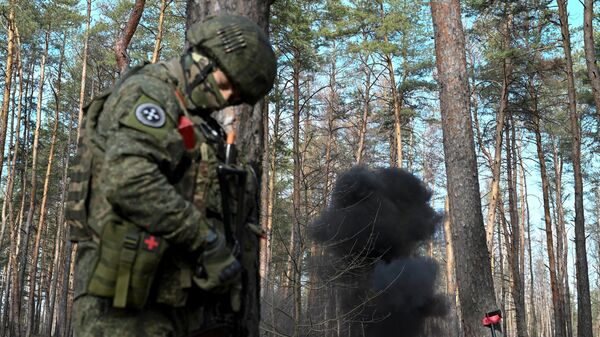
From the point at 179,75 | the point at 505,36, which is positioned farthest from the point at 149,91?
the point at 505,36

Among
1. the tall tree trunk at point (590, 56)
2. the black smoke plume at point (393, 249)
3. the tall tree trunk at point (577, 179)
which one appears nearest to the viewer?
the tall tree trunk at point (590, 56)

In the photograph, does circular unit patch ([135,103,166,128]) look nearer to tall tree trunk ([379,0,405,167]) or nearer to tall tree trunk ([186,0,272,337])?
tall tree trunk ([186,0,272,337])

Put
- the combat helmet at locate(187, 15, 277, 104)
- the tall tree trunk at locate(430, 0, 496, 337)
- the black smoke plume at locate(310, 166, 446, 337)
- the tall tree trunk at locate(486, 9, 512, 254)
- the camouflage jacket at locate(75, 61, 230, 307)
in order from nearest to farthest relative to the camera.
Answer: the camouflage jacket at locate(75, 61, 230, 307)
the combat helmet at locate(187, 15, 277, 104)
the tall tree trunk at locate(430, 0, 496, 337)
the black smoke plume at locate(310, 166, 446, 337)
the tall tree trunk at locate(486, 9, 512, 254)

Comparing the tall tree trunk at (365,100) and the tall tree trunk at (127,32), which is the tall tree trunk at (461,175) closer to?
the tall tree trunk at (127,32)

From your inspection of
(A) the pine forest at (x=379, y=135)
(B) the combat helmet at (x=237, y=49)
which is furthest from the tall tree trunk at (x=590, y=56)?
(B) the combat helmet at (x=237, y=49)

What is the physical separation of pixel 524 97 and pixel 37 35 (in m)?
19.9

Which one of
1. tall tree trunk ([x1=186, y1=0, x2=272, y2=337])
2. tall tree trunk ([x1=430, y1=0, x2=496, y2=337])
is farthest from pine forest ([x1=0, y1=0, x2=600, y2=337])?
tall tree trunk ([x1=186, y1=0, x2=272, y2=337])

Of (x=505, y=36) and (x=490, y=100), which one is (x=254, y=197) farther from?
(x=490, y=100)

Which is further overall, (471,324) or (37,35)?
(37,35)

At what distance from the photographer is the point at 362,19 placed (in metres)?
19.8

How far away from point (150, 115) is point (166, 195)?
0.94ft

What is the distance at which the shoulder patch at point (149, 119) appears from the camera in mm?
1802

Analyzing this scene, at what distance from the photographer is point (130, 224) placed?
1811mm

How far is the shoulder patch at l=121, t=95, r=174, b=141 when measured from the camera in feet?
5.91
